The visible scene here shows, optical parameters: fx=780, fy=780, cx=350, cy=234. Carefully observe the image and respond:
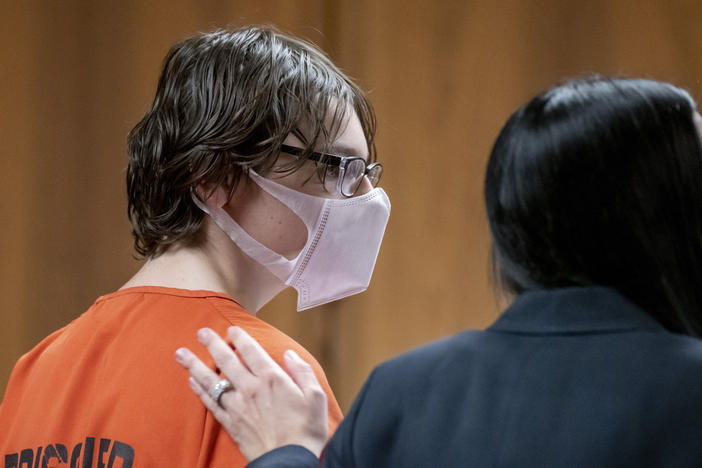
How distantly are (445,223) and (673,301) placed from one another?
7.11ft

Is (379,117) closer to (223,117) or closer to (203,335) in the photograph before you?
(223,117)

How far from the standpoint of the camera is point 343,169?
1.41 metres

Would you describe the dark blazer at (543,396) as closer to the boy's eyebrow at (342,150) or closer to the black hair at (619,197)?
the black hair at (619,197)

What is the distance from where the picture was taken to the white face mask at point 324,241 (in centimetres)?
136

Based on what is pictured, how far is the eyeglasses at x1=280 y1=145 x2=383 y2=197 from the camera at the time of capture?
1.38 meters

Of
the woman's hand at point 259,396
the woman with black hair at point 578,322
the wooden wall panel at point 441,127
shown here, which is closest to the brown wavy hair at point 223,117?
the woman's hand at point 259,396

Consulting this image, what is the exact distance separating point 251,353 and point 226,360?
0.12 ft

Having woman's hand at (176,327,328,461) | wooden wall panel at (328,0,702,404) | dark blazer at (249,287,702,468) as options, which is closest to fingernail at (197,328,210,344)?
woman's hand at (176,327,328,461)

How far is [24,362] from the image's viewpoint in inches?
51.4

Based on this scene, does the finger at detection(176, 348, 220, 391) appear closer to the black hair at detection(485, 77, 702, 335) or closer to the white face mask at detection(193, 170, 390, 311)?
the white face mask at detection(193, 170, 390, 311)

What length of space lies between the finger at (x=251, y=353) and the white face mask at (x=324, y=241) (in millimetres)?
246

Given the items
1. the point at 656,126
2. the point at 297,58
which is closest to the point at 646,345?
the point at 656,126

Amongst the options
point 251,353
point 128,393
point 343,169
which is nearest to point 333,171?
point 343,169

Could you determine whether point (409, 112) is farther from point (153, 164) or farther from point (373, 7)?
point (153, 164)
